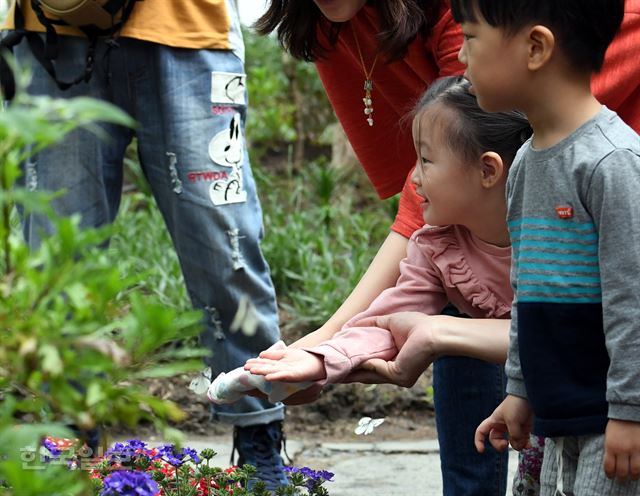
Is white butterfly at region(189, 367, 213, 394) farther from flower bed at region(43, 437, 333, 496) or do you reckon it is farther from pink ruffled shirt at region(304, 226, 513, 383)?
pink ruffled shirt at region(304, 226, 513, 383)

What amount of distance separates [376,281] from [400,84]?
49 cm

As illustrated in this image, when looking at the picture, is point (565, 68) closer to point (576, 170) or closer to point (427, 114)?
point (576, 170)

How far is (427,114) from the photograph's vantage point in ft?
7.68

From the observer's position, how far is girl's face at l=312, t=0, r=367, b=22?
249cm

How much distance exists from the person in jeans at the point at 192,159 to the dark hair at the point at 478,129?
3.12 ft

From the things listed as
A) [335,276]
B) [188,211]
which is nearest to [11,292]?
[188,211]

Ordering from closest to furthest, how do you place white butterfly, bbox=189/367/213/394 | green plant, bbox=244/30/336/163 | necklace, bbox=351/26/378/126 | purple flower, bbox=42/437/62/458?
purple flower, bbox=42/437/62/458 < necklace, bbox=351/26/378/126 < white butterfly, bbox=189/367/213/394 < green plant, bbox=244/30/336/163

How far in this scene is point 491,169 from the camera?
230 centimetres

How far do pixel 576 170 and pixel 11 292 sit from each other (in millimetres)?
988

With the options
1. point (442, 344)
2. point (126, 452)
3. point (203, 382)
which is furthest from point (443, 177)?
point (203, 382)

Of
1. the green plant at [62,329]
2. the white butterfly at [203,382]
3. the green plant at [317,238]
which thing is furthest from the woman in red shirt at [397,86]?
the green plant at [317,238]

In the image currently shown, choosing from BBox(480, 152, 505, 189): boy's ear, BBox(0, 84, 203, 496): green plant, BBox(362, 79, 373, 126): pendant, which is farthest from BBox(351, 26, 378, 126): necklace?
BBox(0, 84, 203, 496): green plant

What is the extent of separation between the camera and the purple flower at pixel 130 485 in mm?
2018

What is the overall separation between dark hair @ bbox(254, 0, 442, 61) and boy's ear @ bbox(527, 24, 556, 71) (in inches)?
24.9
